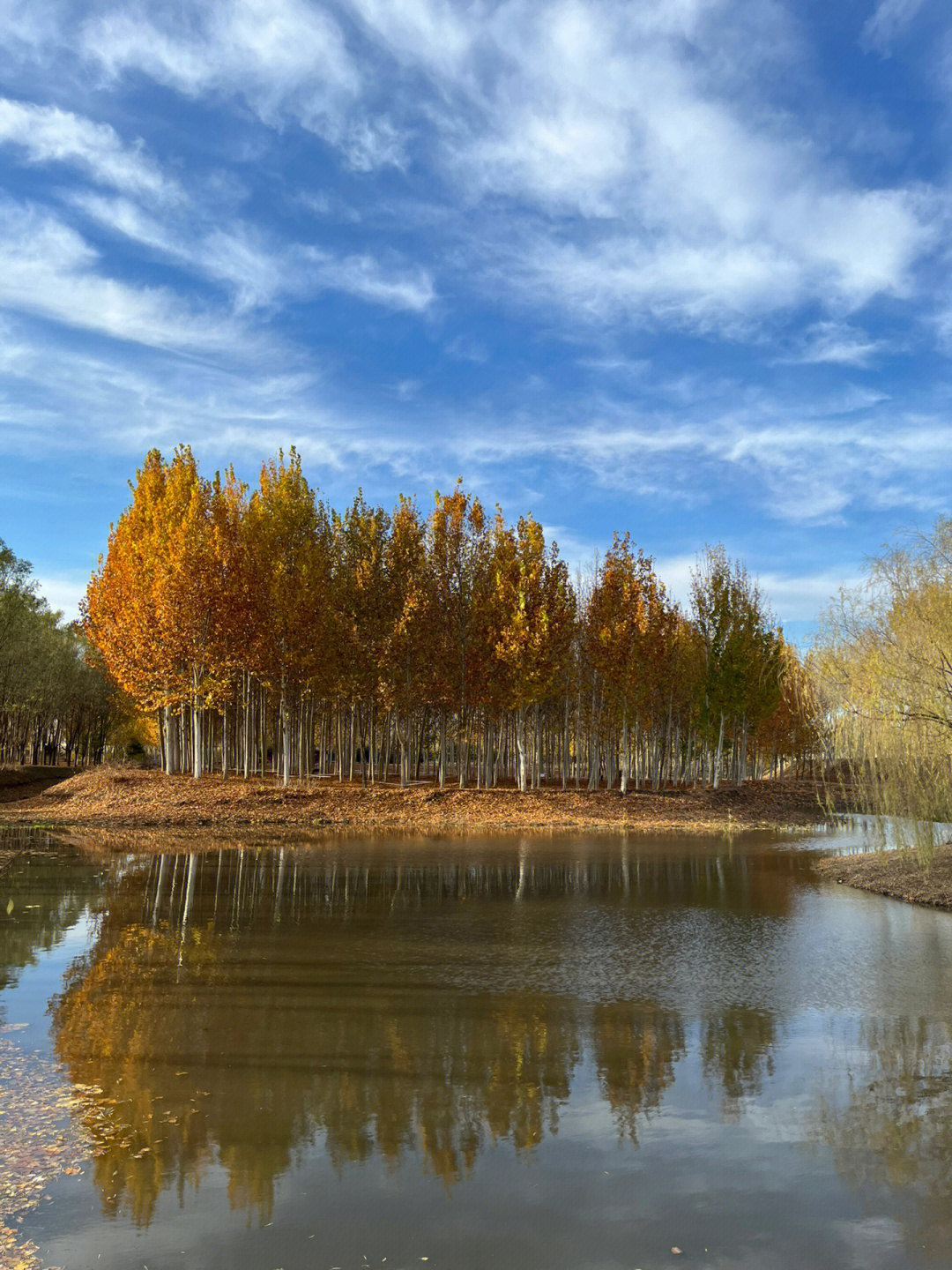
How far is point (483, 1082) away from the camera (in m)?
7.84

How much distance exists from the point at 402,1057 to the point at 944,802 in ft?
43.6

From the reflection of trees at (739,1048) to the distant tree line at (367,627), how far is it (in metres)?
28.6

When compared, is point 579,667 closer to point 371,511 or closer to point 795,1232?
point 371,511

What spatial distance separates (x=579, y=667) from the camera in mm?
49281

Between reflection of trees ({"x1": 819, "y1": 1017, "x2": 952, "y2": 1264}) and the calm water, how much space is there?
3cm

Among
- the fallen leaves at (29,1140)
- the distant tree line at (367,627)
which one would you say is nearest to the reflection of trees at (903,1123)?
the fallen leaves at (29,1140)

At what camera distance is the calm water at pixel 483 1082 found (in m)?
5.55

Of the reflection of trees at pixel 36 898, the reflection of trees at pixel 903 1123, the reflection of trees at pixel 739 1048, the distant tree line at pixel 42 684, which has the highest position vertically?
the distant tree line at pixel 42 684

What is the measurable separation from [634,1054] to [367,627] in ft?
108

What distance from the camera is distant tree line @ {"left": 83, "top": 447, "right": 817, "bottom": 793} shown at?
125 ft

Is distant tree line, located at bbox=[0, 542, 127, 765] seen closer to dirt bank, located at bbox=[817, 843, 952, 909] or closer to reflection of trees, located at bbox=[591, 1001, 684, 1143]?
dirt bank, located at bbox=[817, 843, 952, 909]

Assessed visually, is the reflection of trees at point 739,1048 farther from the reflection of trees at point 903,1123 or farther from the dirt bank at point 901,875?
the dirt bank at point 901,875

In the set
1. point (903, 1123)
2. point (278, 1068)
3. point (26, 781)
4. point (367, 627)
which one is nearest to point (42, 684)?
point (26, 781)

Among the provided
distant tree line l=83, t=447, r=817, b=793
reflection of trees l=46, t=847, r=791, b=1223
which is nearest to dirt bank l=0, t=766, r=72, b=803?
distant tree line l=83, t=447, r=817, b=793
